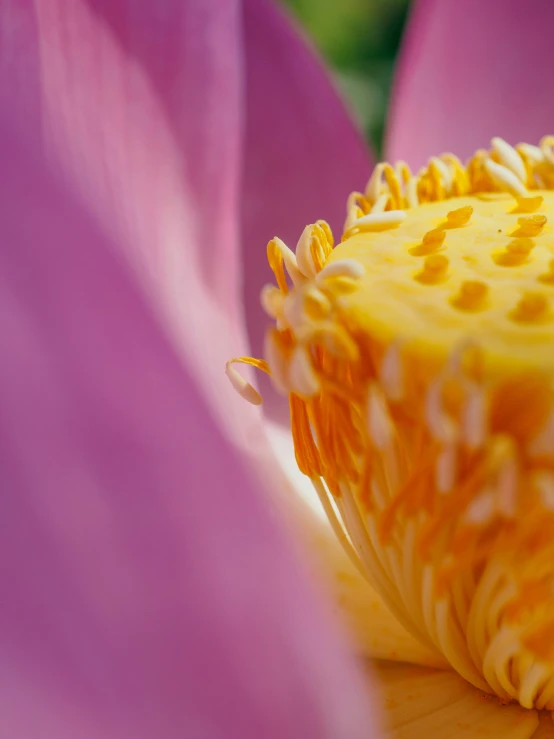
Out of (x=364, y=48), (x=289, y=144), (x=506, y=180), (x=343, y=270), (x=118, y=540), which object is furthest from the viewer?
(x=364, y=48)

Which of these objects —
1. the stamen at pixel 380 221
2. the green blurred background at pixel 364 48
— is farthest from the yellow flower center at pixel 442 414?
the green blurred background at pixel 364 48

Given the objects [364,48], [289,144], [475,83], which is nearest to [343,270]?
[289,144]

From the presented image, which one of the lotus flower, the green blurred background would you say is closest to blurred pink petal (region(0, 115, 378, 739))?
the lotus flower

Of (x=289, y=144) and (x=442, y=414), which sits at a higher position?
(x=289, y=144)

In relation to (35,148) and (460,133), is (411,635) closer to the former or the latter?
(35,148)

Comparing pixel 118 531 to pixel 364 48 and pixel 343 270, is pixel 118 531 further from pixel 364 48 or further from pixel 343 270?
pixel 364 48

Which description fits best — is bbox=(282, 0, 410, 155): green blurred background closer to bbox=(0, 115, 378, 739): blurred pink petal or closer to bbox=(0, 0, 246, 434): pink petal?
bbox=(0, 0, 246, 434): pink petal
